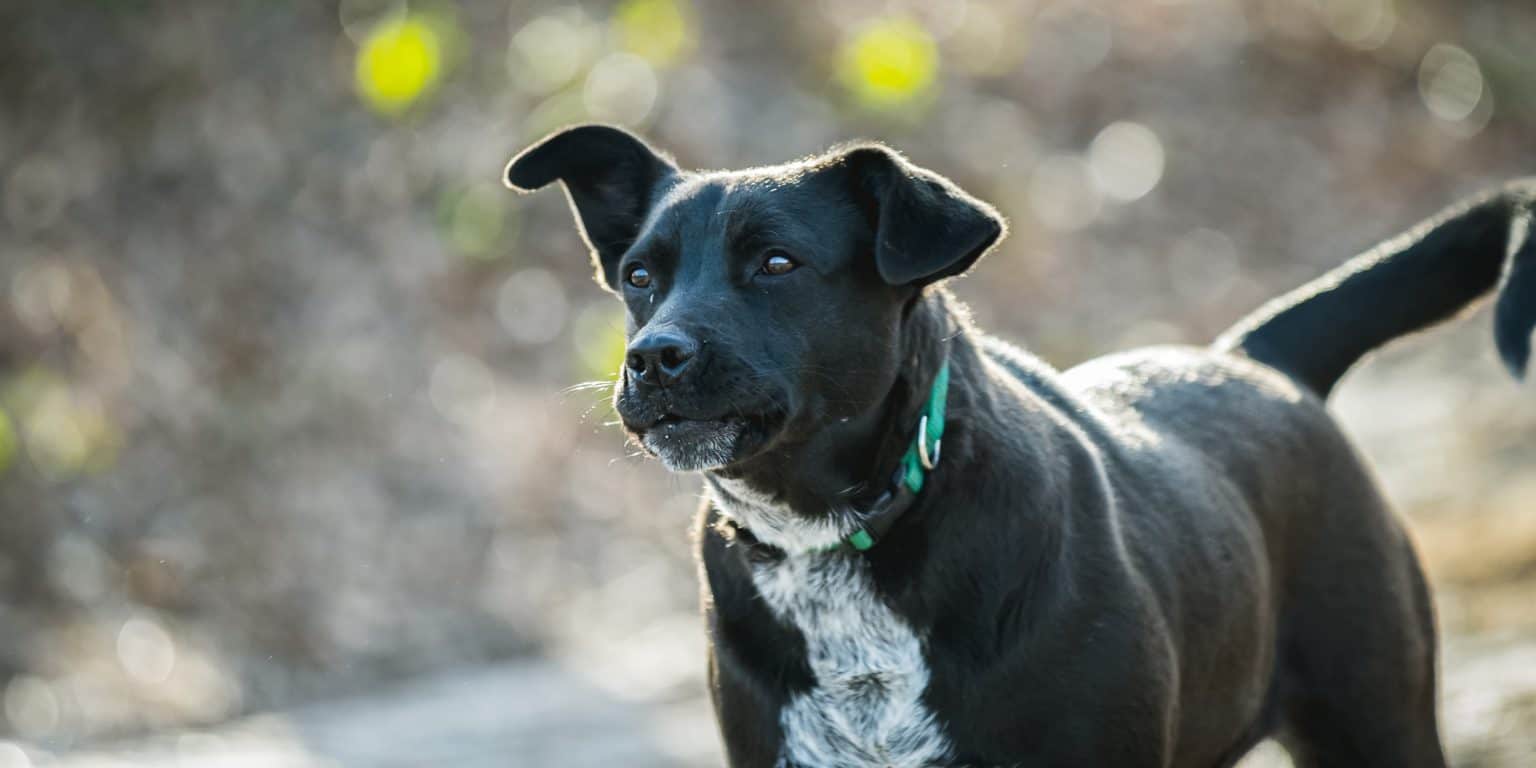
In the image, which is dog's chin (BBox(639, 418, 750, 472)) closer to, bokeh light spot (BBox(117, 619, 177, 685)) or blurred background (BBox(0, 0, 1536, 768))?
blurred background (BBox(0, 0, 1536, 768))

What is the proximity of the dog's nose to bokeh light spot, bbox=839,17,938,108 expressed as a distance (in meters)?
8.14

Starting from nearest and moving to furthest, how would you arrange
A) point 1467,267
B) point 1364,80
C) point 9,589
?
point 1467,267 < point 9,589 < point 1364,80

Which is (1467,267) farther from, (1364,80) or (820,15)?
(1364,80)

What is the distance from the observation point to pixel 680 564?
8.80 meters

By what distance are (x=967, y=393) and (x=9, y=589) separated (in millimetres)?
6418

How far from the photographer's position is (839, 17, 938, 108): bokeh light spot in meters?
11.4

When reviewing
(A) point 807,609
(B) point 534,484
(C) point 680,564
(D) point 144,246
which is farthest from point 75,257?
(A) point 807,609

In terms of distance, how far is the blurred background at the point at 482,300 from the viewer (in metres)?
7.73

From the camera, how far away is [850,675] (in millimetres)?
3572

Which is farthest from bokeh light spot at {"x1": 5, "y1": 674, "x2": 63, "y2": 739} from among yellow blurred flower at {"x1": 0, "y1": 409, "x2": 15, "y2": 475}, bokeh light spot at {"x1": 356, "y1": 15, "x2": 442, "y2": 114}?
bokeh light spot at {"x1": 356, "y1": 15, "x2": 442, "y2": 114}

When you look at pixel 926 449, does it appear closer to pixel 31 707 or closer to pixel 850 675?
pixel 850 675

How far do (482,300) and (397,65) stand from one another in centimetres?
160

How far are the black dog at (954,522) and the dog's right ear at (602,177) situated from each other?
0.09 metres

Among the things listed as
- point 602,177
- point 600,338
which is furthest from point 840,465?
point 600,338
